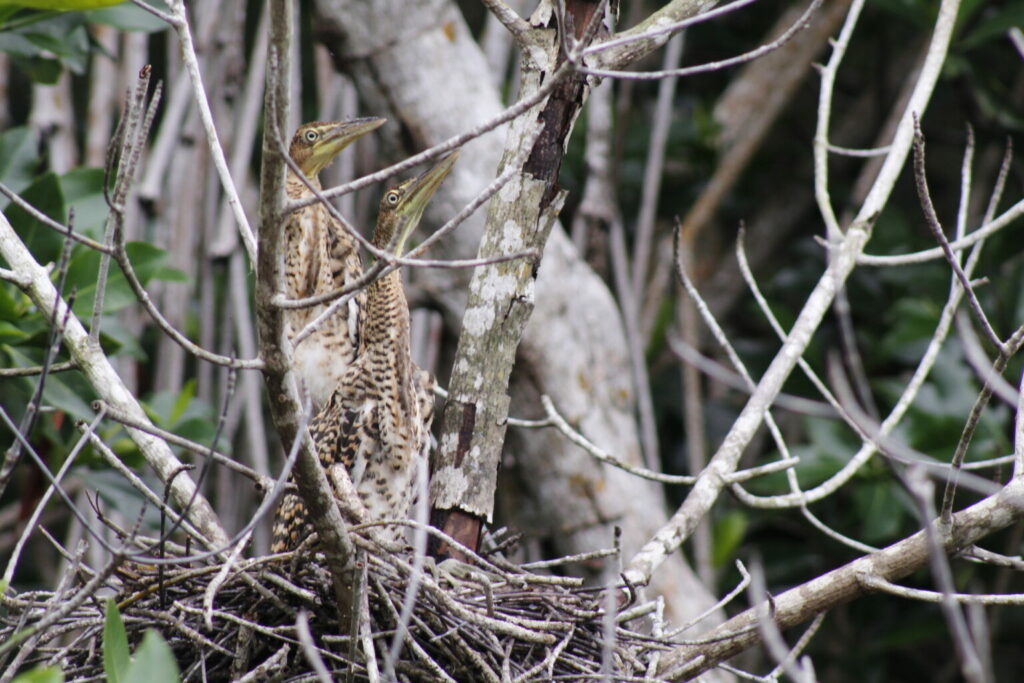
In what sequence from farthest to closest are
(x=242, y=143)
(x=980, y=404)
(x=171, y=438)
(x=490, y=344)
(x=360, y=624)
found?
(x=242, y=143)
(x=490, y=344)
(x=360, y=624)
(x=980, y=404)
(x=171, y=438)

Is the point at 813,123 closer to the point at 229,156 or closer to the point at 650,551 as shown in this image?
the point at 229,156

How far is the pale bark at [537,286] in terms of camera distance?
11.2 ft

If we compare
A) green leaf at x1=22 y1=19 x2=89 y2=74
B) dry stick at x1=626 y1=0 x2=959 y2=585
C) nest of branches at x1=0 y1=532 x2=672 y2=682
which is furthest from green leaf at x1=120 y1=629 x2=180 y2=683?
green leaf at x1=22 y1=19 x2=89 y2=74

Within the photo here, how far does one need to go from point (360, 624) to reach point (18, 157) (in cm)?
176

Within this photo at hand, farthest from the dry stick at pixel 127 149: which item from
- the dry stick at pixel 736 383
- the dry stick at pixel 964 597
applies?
the dry stick at pixel 964 597

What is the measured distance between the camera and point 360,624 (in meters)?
1.81

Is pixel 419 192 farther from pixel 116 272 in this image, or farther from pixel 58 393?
pixel 58 393

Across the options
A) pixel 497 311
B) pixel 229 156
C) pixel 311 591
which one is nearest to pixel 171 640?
pixel 311 591

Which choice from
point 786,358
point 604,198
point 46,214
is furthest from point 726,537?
point 46,214

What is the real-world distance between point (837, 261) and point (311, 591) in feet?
3.84

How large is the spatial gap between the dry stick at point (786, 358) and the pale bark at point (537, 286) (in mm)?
1130

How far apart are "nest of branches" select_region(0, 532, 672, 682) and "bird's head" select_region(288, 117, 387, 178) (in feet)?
4.73

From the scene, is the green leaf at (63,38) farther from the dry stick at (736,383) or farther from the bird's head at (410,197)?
the dry stick at (736,383)

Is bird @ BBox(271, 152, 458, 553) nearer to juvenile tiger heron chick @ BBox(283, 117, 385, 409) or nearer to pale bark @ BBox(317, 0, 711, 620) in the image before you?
juvenile tiger heron chick @ BBox(283, 117, 385, 409)
